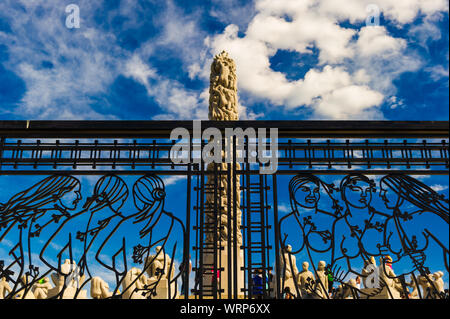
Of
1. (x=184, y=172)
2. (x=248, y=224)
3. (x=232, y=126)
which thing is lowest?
(x=248, y=224)

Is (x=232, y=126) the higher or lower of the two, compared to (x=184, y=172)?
higher

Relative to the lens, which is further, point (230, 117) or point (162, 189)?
point (230, 117)

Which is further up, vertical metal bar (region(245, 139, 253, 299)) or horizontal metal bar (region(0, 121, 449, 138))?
horizontal metal bar (region(0, 121, 449, 138))

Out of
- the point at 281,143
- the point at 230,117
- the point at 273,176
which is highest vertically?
the point at 230,117

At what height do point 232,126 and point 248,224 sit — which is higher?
point 232,126

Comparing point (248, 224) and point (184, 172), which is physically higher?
point (184, 172)

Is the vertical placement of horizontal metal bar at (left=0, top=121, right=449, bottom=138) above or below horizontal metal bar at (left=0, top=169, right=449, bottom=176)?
above

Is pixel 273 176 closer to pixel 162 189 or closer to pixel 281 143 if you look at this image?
pixel 281 143

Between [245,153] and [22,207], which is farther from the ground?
Result: [245,153]

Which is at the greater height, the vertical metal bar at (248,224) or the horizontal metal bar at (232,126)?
the horizontal metal bar at (232,126)
